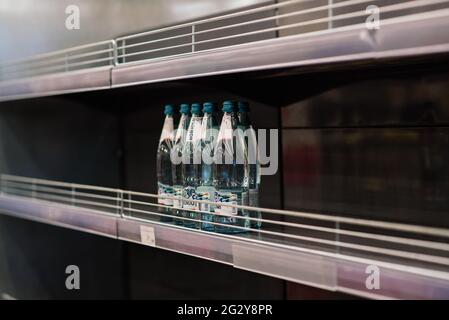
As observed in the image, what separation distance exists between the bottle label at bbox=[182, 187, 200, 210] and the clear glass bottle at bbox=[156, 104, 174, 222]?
0.04 metres

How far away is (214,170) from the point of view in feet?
3.87

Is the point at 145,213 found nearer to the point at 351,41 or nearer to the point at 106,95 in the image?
the point at 106,95

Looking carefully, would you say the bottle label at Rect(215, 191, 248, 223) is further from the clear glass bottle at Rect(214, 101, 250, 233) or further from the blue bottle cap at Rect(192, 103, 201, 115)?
the blue bottle cap at Rect(192, 103, 201, 115)

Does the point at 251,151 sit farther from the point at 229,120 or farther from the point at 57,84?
the point at 57,84

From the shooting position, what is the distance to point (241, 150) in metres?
1.17

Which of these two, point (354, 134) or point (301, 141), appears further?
point (301, 141)

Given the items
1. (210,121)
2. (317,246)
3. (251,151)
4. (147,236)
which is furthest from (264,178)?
(317,246)

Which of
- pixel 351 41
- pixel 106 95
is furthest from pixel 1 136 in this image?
pixel 351 41

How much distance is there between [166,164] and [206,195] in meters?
0.35

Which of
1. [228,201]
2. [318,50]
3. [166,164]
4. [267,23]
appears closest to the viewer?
[318,50]
